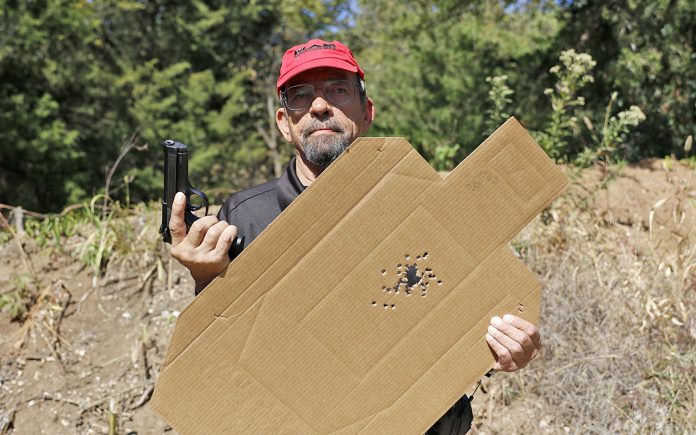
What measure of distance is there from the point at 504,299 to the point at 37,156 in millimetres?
11340

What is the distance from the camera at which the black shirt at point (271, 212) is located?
5.86 feet

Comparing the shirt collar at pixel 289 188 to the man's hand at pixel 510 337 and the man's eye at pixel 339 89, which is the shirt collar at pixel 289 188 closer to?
the man's eye at pixel 339 89

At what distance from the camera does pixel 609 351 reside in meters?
3.21

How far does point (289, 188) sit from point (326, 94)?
0.28m

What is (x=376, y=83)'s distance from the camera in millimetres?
13805

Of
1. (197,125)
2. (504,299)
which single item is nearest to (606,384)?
(504,299)

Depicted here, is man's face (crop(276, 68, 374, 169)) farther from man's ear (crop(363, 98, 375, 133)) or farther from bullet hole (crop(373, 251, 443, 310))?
bullet hole (crop(373, 251, 443, 310))

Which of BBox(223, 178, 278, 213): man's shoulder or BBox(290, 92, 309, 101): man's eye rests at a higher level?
BBox(290, 92, 309, 101): man's eye

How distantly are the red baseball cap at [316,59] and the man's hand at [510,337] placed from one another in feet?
2.52

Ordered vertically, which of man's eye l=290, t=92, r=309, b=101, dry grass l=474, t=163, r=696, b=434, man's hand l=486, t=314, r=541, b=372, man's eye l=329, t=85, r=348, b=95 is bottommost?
dry grass l=474, t=163, r=696, b=434

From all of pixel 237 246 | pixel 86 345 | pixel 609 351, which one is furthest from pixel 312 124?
pixel 86 345

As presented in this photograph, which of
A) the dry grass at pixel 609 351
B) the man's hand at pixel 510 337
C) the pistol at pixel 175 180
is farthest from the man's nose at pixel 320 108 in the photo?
the dry grass at pixel 609 351

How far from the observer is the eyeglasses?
5.80ft

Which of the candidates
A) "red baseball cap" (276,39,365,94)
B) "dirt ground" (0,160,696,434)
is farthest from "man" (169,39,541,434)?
"dirt ground" (0,160,696,434)
